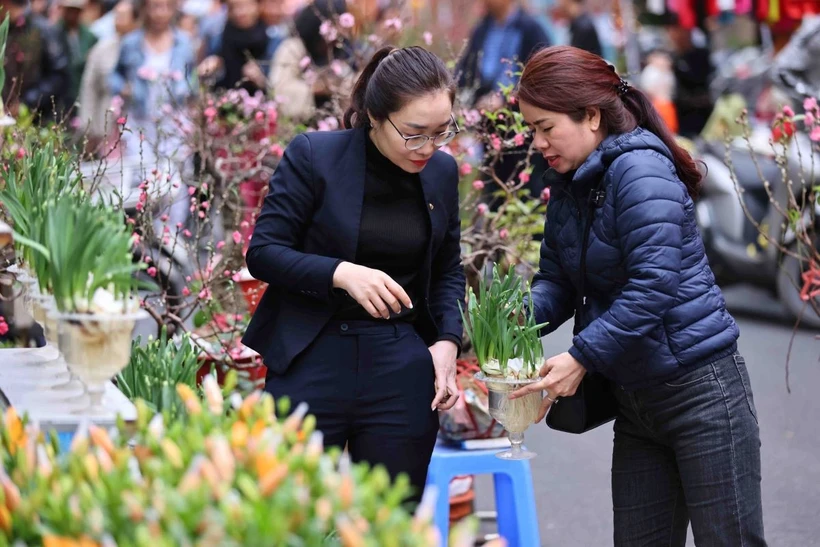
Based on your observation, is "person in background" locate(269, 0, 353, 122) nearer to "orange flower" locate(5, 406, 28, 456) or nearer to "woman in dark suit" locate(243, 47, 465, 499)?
"woman in dark suit" locate(243, 47, 465, 499)

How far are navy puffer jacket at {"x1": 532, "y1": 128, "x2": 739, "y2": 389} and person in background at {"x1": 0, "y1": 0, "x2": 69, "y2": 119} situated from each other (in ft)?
17.1

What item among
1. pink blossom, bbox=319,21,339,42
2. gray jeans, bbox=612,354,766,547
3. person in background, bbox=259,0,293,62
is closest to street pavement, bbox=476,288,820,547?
gray jeans, bbox=612,354,766,547

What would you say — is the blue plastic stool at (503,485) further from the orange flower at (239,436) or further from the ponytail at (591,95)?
the orange flower at (239,436)

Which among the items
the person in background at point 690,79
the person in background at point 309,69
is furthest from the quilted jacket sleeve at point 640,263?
the person in background at point 690,79

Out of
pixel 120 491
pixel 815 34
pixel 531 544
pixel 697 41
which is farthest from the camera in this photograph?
pixel 697 41

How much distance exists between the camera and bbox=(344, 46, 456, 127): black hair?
290 cm

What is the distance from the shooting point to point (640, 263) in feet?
9.14

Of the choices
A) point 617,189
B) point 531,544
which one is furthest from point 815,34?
point 617,189

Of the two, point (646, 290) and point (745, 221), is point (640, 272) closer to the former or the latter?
point (646, 290)

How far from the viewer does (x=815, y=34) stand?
734cm

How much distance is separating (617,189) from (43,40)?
23.1ft

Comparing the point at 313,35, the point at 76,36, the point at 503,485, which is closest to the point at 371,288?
the point at 503,485

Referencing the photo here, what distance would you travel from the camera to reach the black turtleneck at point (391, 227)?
302cm

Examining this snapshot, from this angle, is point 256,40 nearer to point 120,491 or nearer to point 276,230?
point 276,230
